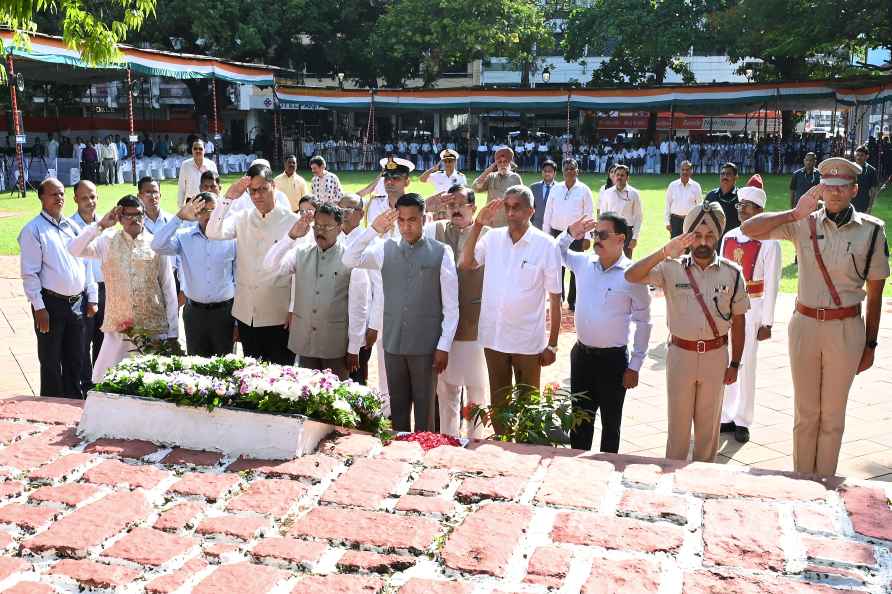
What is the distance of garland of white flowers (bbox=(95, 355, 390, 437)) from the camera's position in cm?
427

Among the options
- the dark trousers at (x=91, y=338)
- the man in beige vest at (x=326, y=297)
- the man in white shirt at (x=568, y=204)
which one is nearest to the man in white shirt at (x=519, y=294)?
the man in beige vest at (x=326, y=297)

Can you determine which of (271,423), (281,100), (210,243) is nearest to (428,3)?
(281,100)

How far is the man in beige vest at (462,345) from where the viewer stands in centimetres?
577

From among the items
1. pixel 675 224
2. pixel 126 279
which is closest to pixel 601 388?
pixel 126 279

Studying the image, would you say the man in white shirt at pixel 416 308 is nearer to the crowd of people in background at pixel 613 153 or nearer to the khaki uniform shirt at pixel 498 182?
the khaki uniform shirt at pixel 498 182

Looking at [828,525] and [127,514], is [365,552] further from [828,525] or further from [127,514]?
[828,525]

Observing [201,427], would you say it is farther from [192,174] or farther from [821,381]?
[192,174]

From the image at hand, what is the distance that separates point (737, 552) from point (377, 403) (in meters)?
2.07

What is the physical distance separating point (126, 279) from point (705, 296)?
3.81 meters

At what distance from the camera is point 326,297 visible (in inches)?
229

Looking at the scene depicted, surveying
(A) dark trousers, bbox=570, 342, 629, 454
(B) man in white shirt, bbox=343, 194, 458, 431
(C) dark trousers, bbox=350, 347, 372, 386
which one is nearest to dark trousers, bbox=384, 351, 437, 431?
(B) man in white shirt, bbox=343, 194, 458, 431

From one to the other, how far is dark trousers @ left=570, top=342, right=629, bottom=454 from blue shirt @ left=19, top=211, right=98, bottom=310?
3.58m

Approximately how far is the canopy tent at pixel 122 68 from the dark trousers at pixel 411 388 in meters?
14.9

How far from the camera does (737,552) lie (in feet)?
10.6
